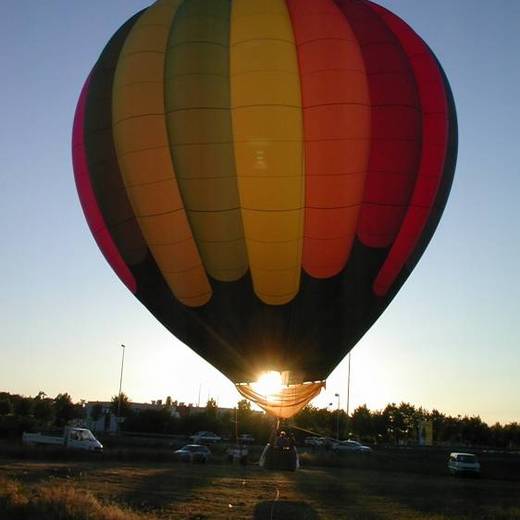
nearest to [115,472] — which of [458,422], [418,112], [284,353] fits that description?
[284,353]

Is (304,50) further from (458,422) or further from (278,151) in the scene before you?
(458,422)

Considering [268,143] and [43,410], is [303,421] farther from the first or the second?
[268,143]

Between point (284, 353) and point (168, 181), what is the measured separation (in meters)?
4.17

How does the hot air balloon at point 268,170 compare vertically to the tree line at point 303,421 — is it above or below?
above

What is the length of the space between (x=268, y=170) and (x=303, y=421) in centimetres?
8235

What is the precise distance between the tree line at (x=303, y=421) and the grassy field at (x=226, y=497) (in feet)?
168

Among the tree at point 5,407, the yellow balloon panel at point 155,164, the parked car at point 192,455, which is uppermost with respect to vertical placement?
the yellow balloon panel at point 155,164

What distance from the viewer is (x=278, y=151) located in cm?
1447

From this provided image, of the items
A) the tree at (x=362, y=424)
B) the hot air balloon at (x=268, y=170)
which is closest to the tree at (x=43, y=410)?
the tree at (x=362, y=424)

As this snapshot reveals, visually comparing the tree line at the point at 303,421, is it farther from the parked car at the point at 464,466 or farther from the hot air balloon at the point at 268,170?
the hot air balloon at the point at 268,170

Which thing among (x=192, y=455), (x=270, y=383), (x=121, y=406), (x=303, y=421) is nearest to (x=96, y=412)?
(x=121, y=406)

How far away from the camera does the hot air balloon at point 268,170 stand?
48.0 ft

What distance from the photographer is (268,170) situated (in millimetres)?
14477

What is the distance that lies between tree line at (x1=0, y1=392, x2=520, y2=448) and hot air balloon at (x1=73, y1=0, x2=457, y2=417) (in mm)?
60713
